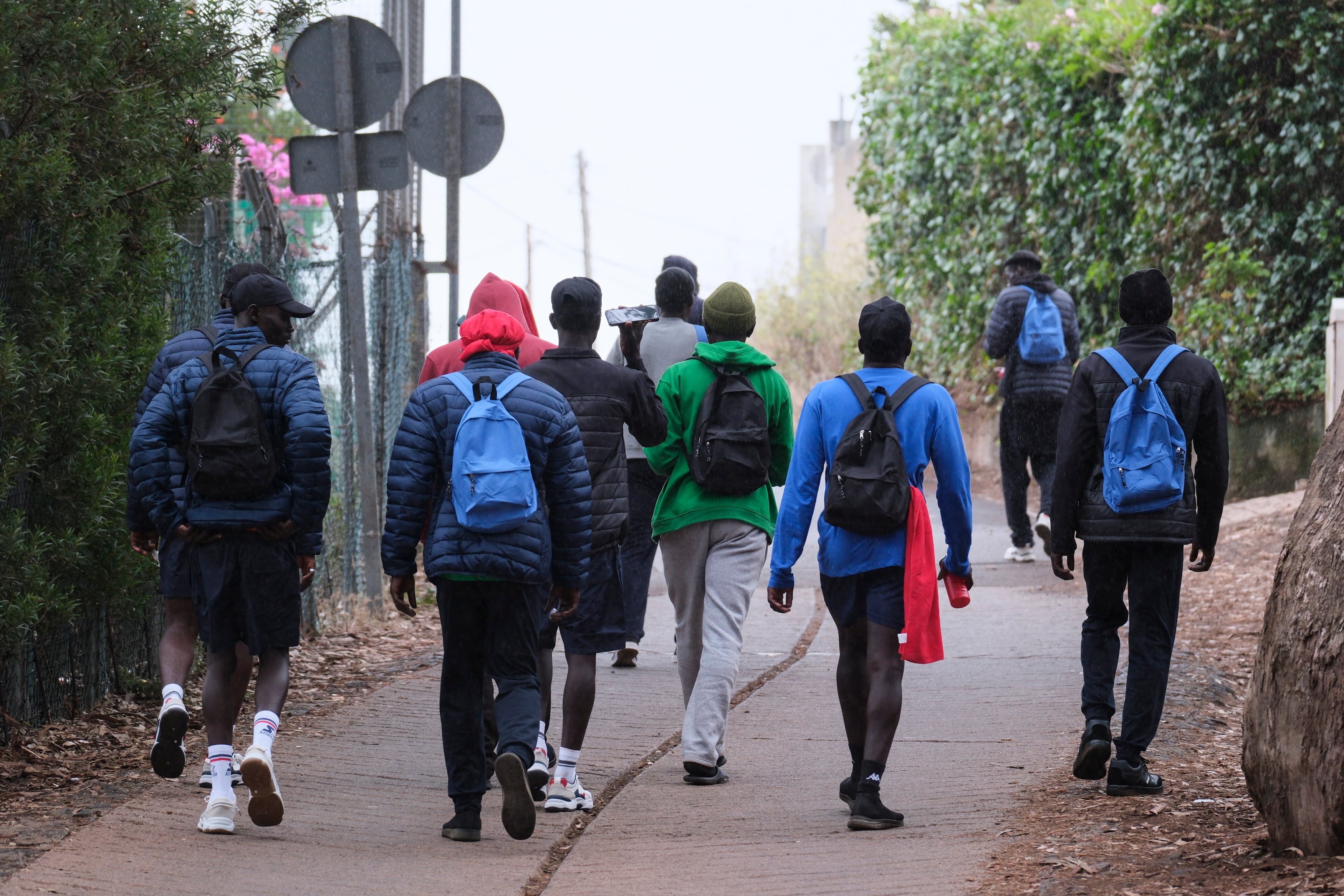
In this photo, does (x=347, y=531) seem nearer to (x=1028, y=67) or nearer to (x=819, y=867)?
(x=819, y=867)

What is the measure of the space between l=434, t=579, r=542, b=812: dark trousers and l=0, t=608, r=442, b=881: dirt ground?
4.17 ft

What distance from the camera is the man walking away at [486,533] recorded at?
488 cm

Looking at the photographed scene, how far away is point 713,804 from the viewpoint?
5.57 m

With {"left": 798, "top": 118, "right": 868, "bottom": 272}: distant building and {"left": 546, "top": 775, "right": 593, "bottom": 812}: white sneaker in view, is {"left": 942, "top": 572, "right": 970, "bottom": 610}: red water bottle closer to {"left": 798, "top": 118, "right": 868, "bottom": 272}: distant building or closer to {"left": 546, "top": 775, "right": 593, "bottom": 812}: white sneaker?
{"left": 546, "top": 775, "right": 593, "bottom": 812}: white sneaker

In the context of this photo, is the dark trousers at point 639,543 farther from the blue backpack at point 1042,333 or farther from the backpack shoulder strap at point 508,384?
the blue backpack at point 1042,333

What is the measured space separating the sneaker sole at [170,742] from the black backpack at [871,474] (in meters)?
2.20

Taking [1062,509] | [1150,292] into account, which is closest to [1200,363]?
[1150,292]

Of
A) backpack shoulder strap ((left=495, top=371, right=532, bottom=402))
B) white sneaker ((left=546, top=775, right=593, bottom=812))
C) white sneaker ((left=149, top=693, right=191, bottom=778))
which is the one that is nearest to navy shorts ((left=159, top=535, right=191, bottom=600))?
white sneaker ((left=149, top=693, right=191, bottom=778))

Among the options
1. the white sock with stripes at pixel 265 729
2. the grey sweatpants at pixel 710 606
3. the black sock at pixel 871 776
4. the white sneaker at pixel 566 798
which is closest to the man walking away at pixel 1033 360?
the grey sweatpants at pixel 710 606

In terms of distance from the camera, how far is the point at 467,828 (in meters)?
5.04

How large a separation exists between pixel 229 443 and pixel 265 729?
3.07 feet

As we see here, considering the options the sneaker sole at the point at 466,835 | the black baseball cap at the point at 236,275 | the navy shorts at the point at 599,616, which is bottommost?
the sneaker sole at the point at 466,835

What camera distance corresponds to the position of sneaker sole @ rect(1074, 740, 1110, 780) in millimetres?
5465

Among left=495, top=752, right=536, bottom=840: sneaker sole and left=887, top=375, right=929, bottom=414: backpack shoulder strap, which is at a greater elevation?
left=887, top=375, right=929, bottom=414: backpack shoulder strap
